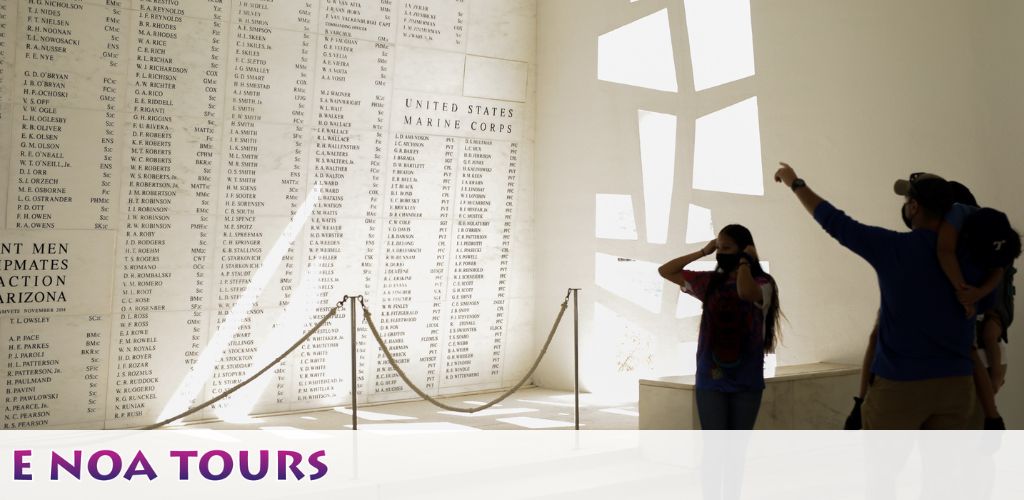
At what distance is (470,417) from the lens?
5930 millimetres

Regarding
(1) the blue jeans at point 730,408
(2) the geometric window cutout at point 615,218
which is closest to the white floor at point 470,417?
(2) the geometric window cutout at point 615,218

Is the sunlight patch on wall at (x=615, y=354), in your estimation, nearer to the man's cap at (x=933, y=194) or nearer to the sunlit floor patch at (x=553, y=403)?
the sunlit floor patch at (x=553, y=403)

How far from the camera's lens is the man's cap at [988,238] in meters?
2.66

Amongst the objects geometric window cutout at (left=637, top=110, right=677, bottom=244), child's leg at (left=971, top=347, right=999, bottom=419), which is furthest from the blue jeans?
geometric window cutout at (left=637, top=110, right=677, bottom=244)

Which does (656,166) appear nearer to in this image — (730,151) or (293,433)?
(730,151)

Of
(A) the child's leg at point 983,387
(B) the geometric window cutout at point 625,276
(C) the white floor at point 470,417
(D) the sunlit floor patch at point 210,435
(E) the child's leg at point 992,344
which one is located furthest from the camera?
→ (B) the geometric window cutout at point 625,276

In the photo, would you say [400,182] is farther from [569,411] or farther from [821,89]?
[821,89]

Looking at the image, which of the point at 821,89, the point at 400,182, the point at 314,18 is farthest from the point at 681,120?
the point at 314,18

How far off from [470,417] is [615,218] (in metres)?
2.04

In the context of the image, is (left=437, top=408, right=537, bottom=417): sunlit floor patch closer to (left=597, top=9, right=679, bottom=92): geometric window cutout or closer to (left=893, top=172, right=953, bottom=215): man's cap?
(left=597, top=9, right=679, bottom=92): geometric window cutout

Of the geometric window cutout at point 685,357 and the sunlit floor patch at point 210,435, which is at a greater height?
the geometric window cutout at point 685,357

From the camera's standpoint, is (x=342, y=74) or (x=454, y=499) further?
(x=342, y=74)

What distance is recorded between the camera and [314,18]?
6195 mm

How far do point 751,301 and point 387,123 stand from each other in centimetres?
394
